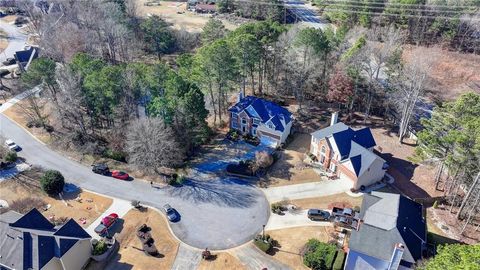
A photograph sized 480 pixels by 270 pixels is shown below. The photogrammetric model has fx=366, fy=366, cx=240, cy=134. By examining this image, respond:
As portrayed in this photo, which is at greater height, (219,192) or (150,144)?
(150,144)

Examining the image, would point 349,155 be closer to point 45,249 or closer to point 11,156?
point 45,249

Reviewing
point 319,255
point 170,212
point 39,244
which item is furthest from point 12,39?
point 319,255

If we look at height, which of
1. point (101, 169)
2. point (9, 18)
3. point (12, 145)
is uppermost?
point (9, 18)

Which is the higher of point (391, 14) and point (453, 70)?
point (391, 14)

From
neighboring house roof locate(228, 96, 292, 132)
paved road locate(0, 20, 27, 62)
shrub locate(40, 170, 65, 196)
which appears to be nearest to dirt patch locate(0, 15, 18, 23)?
paved road locate(0, 20, 27, 62)

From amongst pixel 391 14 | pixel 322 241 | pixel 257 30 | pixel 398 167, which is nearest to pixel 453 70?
pixel 391 14

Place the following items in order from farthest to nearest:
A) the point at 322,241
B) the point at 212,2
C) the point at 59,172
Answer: the point at 212,2 < the point at 59,172 < the point at 322,241

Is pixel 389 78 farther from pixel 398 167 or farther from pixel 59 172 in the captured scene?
pixel 59 172
